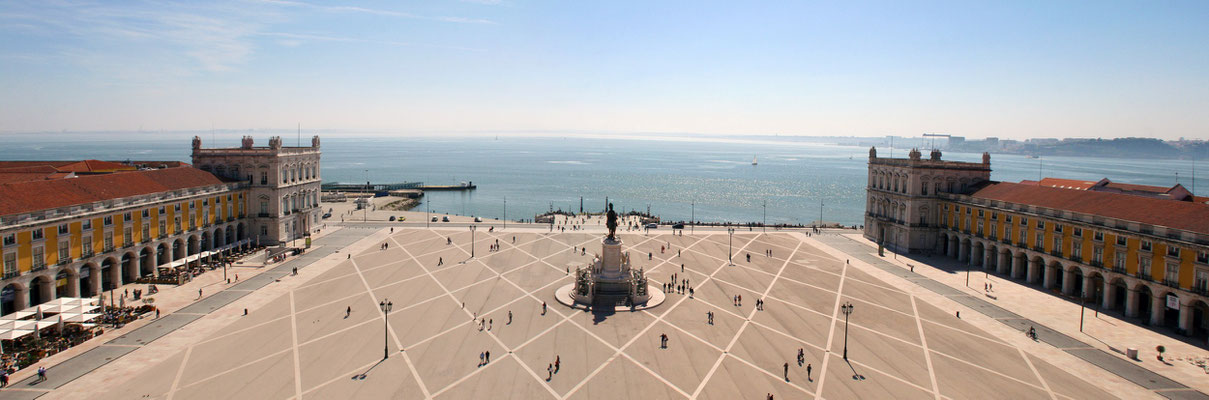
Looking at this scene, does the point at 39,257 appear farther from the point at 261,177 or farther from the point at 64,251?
the point at 261,177

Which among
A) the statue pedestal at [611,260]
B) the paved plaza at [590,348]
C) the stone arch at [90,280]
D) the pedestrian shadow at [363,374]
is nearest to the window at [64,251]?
the stone arch at [90,280]

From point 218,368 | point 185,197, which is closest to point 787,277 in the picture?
point 218,368

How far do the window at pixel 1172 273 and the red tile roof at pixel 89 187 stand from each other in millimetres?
73414

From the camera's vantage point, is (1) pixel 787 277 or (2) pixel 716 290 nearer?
(2) pixel 716 290

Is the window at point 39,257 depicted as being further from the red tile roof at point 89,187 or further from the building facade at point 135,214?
the red tile roof at point 89,187

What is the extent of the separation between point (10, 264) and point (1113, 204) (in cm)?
7663

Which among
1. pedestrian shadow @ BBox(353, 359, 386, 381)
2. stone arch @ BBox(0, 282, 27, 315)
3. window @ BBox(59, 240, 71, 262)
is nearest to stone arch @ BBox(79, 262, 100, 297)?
window @ BBox(59, 240, 71, 262)

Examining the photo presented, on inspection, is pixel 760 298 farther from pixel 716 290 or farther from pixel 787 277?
pixel 787 277

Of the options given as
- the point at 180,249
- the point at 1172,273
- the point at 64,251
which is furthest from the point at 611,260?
the point at 180,249

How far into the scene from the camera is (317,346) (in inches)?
1399

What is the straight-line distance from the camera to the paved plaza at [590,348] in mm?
30188

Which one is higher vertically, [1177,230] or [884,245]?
[1177,230]

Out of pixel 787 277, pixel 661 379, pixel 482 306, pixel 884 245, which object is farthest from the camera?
pixel 884 245

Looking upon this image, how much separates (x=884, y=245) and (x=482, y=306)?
162ft
